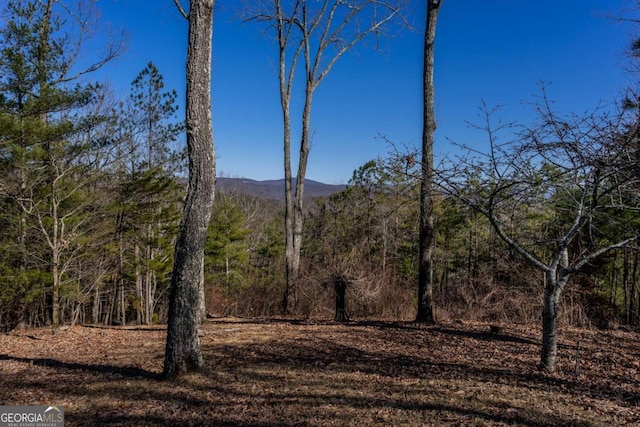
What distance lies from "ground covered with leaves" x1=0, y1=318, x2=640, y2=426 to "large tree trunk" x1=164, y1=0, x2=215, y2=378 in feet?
1.25

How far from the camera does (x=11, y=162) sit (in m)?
8.20

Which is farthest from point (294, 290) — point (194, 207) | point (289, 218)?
point (194, 207)

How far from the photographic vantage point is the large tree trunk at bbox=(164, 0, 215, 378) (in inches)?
165

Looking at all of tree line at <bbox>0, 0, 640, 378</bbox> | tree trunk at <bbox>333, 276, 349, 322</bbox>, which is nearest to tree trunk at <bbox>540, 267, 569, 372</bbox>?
tree line at <bbox>0, 0, 640, 378</bbox>

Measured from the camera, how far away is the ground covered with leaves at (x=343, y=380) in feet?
10.8

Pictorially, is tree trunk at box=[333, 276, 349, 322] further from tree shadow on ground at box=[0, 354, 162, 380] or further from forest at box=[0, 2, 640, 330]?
tree shadow on ground at box=[0, 354, 162, 380]

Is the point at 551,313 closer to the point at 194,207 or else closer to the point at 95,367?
the point at 194,207

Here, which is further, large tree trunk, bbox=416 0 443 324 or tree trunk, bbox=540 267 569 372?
large tree trunk, bbox=416 0 443 324

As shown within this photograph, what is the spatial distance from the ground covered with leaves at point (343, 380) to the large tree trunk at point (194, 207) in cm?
38

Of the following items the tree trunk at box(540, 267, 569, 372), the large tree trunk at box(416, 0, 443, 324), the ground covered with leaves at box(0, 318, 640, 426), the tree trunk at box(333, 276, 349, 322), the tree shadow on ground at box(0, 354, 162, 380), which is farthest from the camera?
the tree trunk at box(333, 276, 349, 322)

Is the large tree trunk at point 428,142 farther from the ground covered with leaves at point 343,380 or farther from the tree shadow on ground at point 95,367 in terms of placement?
the tree shadow on ground at point 95,367

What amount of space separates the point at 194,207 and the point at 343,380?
2.51 m

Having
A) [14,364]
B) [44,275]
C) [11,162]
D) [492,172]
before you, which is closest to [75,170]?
[11,162]

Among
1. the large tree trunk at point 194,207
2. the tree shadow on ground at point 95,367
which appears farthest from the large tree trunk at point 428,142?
the tree shadow on ground at point 95,367
